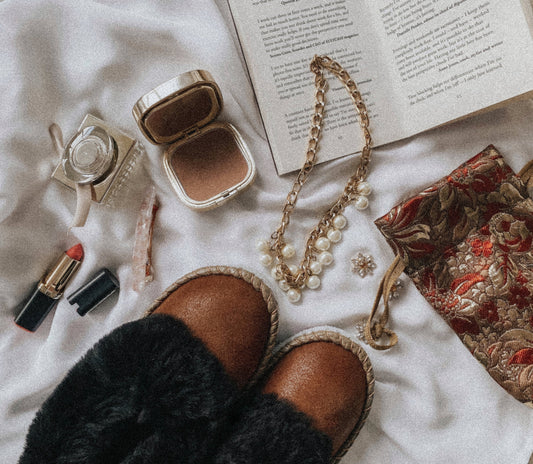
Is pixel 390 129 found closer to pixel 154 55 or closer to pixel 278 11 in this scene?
pixel 278 11

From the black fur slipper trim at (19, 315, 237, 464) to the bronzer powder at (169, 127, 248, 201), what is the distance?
8.6 inches

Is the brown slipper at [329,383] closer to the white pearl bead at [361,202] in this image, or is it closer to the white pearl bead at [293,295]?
the white pearl bead at [293,295]

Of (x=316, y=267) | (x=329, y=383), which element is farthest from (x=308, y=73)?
(x=329, y=383)

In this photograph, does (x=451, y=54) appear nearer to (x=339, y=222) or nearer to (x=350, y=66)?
(x=350, y=66)

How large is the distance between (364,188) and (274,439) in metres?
0.39

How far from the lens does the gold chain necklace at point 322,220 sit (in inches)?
28.6

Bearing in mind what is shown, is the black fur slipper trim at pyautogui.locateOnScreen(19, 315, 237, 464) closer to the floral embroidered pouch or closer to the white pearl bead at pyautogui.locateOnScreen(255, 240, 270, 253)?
the white pearl bead at pyautogui.locateOnScreen(255, 240, 270, 253)

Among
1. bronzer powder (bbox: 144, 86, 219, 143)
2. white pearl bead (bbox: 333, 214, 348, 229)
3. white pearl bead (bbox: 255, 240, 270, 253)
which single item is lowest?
white pearl bead (bbox: 333, 214, 348, 229)

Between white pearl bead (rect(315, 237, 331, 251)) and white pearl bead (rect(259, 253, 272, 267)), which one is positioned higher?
white pearl bead (rect(259, 253, 272, 267))

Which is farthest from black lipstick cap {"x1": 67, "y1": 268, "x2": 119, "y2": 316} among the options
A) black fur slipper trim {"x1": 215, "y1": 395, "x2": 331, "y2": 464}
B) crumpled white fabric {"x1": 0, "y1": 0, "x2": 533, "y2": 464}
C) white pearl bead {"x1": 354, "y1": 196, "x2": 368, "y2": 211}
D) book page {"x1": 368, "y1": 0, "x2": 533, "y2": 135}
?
book page {"x1": 368, "y1": 0, "x2": 533, "y2": 135}

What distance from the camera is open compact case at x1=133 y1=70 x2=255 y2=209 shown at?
667mm

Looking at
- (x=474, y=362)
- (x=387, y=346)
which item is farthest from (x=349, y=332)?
→ (x=474, y=362)

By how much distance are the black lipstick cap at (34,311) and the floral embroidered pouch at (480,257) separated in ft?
1.72

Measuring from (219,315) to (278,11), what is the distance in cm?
47
